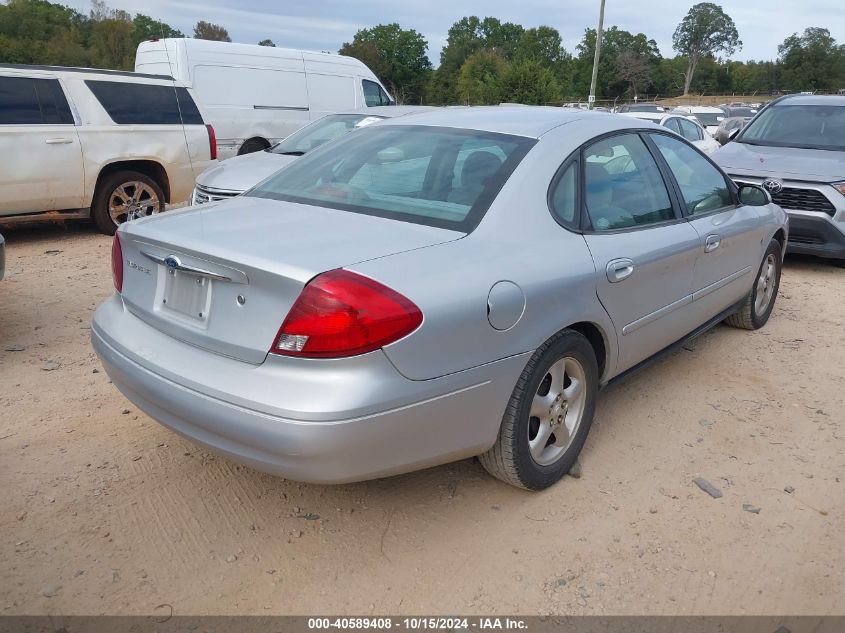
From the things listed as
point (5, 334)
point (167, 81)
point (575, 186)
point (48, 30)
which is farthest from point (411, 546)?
point (48, 30)

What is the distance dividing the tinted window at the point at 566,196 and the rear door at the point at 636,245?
0.08m

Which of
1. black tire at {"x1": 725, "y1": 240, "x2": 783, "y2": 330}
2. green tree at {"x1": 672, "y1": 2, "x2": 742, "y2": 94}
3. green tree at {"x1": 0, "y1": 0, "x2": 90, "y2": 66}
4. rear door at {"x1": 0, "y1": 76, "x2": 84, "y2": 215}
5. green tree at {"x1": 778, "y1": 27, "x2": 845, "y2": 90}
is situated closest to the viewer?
black tire at {"x1": 725, "y1": 240, "x2": 783, "y2": 330}

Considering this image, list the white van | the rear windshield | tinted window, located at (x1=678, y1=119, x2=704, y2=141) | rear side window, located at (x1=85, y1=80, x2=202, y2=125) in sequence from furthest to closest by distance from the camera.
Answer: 1. tinted window, located at (x1=678, y1=119, x2=704, y2=141)
2. the white van
3. rear side window, located at (x1=85, y1=80, x2=202, y2=125)
4. the rear windshield

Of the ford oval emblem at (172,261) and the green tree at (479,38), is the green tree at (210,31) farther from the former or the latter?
the ford oval emblem at (172,261)

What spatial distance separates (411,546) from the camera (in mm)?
2725

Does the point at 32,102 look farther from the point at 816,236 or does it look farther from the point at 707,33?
the point at 707,33

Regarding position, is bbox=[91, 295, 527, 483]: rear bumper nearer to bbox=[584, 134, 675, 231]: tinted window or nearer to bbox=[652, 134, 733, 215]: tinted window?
bbox=[584, 134, 675, 231]: tinted window

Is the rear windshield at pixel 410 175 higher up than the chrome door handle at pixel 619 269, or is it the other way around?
the rear windshield at pixel 410 175

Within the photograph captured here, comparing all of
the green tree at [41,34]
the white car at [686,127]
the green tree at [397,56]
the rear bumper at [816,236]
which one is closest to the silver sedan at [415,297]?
the rear bumper at [816,236]

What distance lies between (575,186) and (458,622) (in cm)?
187

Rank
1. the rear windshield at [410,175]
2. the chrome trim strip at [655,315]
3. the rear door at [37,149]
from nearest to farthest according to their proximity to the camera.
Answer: the rear windshield at [410,175]
the chrome trim strip at [655,315]
the rear door at [37,149]

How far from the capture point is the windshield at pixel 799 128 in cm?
795

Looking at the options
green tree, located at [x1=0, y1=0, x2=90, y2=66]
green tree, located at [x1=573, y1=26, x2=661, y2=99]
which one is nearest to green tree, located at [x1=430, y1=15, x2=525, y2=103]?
green tree, located at [x1=573, y1=26, x2=661, y2=99]

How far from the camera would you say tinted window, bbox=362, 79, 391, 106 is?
13828mm
